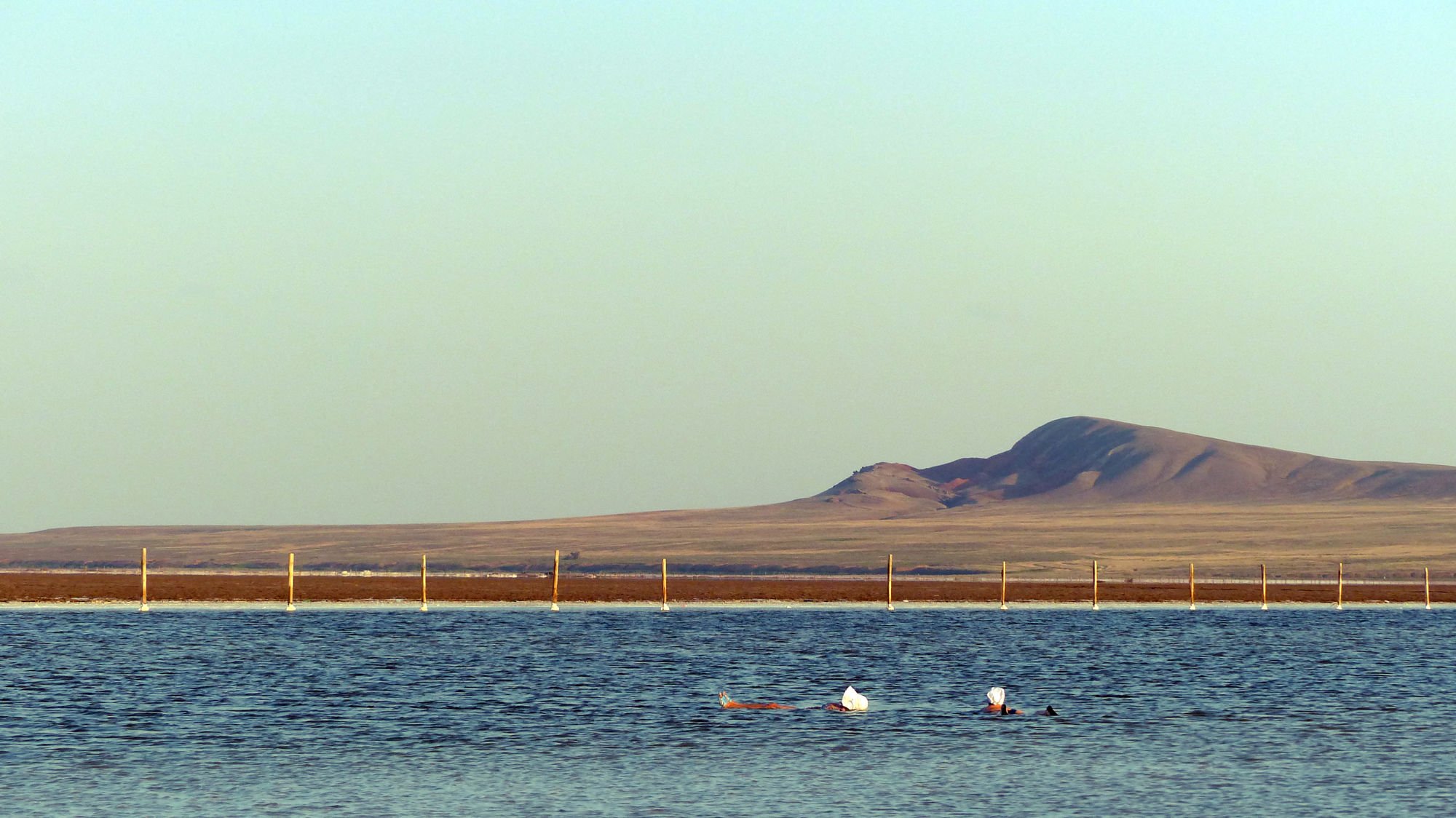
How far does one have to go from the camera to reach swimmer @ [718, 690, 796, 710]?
5588 centimetres

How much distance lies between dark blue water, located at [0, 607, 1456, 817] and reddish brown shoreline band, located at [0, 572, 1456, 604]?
4033 centimetres

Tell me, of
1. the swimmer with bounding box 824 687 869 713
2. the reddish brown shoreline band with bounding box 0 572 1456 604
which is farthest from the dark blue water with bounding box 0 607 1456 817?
the reddish brown shoreline band with bounding box 0 572 1456 604

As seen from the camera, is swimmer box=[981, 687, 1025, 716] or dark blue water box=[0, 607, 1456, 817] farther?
swimmer box=[981, 687, 1025, 716]

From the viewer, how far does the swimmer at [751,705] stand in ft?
183

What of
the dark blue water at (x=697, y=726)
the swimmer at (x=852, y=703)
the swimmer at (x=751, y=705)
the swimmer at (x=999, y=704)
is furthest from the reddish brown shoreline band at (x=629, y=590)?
the swimmer at (x=852, y=703)

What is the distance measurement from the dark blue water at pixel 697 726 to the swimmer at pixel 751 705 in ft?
1.79

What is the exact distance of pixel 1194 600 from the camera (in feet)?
478

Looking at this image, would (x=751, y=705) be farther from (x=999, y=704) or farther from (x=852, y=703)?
(x=999, y=704)

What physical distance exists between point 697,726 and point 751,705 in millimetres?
5346

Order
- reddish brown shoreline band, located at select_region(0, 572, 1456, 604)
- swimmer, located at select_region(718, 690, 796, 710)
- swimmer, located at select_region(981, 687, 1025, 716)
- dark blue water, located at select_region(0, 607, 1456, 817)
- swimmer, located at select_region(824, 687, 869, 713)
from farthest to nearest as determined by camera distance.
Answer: reddish brown shoreline band, located at select_region(0, 572, 1456, 604) < swimmer, located at select_region(718, 690, 796, 710) < swimmer, located at select_region(981, 687, 1025, 716) < swimmer, located at select_region(824, 687, 869, 713) < dark blue water, located at select_region(0, 607, 1456, 817)

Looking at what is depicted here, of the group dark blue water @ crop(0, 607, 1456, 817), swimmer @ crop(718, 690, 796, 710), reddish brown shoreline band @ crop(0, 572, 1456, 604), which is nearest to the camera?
dark blue water @ crop(0, 607, 1456, 817)

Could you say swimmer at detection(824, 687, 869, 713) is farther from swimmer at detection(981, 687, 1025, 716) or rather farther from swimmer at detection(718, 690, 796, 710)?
swimmer at detection(981, 687, 1025, 716)

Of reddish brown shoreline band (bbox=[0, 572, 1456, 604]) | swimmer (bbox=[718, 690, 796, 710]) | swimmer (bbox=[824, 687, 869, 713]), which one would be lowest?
reddish brown shoreline band (bbox=[0, 572, 1456, 604])

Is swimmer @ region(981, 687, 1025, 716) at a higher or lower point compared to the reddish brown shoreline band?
higher
